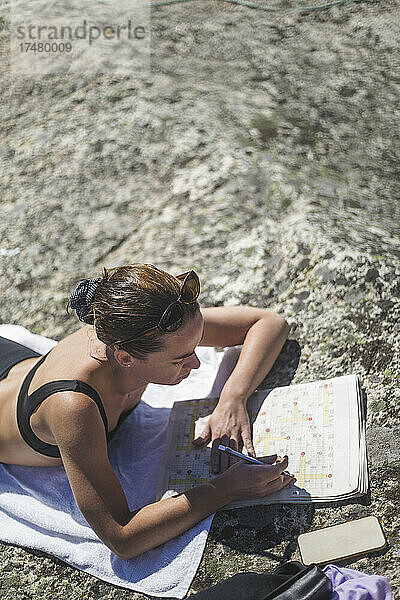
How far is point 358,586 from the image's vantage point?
191 centimetres

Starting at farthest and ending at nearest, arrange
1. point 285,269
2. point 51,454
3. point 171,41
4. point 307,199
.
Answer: point 171,41 → point 307,199 → point 285,269 → point 51,454

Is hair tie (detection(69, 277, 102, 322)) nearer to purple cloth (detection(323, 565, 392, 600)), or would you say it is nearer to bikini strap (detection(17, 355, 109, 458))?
bikini strap (detection(17, 355, 109, 458))

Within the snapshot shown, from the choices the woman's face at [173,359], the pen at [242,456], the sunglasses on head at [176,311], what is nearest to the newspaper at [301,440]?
the pen at [242,456]

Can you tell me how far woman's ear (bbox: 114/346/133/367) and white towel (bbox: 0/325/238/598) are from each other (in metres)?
0.60

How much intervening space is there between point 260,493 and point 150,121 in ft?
9.68

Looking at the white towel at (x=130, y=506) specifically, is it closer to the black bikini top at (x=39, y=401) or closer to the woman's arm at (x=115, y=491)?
the woman's arm at (x=115, y=491)

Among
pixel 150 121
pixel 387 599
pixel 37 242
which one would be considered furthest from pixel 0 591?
pixel 150 121

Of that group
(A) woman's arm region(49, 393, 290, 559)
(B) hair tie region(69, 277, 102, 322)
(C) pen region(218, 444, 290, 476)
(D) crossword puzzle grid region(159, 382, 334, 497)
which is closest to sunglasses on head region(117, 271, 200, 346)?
(B) hair tie region(69, 277, 102, 322)

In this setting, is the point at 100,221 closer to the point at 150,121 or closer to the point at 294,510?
the point at 150,121

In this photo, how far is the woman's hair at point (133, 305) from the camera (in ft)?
6.52

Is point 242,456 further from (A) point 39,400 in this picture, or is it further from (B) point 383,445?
(A) point 39,400

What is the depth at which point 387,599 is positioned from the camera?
1893mm

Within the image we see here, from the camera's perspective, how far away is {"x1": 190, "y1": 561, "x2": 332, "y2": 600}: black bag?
1847mm

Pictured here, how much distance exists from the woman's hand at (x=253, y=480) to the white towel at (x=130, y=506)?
5.2 inches
